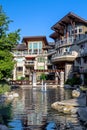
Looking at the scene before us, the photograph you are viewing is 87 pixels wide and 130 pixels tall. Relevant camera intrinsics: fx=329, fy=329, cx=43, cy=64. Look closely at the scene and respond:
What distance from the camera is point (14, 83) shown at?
74938mm

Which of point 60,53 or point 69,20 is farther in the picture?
point 60,53

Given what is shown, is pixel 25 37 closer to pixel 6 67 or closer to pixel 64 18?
pixel 64 18

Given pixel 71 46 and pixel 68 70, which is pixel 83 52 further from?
pixel 71 46

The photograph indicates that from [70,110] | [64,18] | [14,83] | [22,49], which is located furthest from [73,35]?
[70,110]

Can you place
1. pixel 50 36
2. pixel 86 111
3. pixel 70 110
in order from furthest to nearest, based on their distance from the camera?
pixel 50 36
pixel 70 110
pixel 86 111

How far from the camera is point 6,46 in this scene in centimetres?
4309

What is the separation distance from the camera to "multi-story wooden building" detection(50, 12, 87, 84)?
70.8 metres

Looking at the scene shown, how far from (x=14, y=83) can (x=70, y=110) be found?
168ft

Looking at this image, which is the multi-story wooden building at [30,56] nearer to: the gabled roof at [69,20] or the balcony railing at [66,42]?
the balcony railing at [66,42]

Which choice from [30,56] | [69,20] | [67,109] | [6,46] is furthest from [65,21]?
[67,109]

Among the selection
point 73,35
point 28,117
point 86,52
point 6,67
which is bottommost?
point 28,117

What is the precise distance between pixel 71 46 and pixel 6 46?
→ 3527 centimetres

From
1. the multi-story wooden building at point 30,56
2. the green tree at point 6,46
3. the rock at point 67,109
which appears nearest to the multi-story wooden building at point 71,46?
the multi-story wooden building at point 30,56

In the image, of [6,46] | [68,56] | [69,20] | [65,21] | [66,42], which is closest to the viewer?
[6,46]
